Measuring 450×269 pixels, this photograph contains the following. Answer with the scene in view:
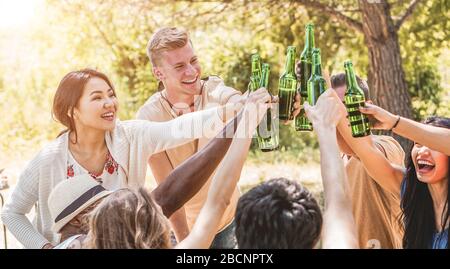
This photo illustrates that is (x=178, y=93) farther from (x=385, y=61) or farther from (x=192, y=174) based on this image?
(x=385, y=61)

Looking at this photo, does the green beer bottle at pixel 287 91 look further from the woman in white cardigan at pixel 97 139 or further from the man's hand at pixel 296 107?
the woman in white cardigan at pixel 97 139

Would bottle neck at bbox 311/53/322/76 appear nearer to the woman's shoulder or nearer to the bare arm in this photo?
the bare arm

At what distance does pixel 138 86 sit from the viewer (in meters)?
6.89

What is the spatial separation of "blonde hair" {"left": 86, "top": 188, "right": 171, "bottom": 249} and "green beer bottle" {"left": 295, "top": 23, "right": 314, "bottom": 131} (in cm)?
80

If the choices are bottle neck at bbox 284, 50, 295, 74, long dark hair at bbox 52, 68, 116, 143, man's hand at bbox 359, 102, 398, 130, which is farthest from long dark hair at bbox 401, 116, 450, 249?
long dark hair at bbox 52, 68, 116, 143

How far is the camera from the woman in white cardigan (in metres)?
2.23

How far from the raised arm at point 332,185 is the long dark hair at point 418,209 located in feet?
1.70

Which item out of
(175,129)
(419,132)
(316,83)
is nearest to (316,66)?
(316,83)

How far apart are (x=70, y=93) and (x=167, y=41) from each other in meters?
0.49

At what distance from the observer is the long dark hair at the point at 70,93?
2291 mm

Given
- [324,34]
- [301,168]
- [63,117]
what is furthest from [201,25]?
[63,117]

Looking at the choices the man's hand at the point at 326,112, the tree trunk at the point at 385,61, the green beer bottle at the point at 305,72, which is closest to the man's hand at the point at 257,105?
the man's hand at the point at 326,112

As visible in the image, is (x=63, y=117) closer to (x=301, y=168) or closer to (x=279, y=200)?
(x=279, y=200)

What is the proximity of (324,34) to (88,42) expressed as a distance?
2095 millimetres
